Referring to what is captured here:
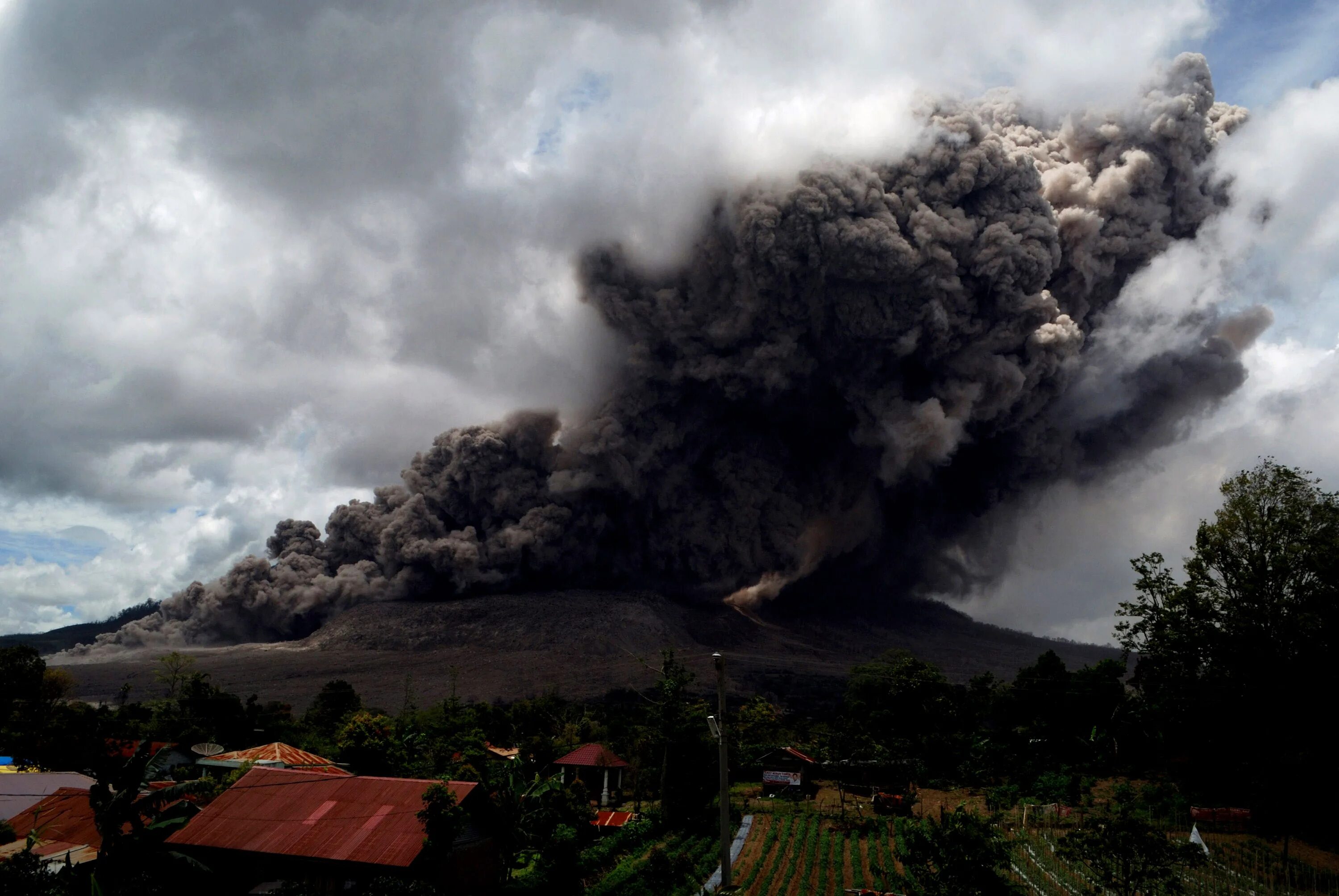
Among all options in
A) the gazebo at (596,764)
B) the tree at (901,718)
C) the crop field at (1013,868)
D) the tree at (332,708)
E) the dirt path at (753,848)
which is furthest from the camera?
the tree at (332,708)

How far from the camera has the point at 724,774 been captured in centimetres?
1705

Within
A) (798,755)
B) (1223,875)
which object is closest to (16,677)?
(798,755)

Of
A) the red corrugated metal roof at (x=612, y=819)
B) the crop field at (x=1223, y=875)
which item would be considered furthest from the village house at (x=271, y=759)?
the crop field at (x=1223, y=875)

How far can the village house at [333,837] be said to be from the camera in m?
18.9

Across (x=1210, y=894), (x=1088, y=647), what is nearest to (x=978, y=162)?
(x=1210, y=894)

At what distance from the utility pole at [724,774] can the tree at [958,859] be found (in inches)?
116

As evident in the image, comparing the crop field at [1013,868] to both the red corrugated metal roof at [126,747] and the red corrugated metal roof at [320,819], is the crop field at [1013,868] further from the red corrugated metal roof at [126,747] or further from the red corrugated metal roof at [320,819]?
the red corrugated metal roof at [126,747]

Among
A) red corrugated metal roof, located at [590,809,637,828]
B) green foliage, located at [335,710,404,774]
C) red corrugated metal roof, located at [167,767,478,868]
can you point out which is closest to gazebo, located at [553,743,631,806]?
red corrugated metal roof, located at [590,809,637,828]

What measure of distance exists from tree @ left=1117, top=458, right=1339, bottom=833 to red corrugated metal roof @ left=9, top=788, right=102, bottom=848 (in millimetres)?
29273

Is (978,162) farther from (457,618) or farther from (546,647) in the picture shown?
(457,618)

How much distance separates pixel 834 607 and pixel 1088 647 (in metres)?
37.0

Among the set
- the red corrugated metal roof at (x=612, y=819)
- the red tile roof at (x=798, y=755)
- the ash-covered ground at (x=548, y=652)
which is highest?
the ash-covered ground at (x=548, y=652)

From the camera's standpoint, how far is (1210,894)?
1872 cm

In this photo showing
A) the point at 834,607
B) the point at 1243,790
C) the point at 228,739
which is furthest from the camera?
the point at 834,607
